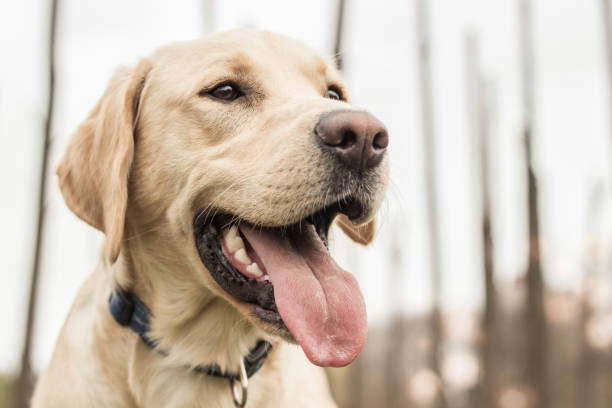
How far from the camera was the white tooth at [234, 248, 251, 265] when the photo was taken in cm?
271

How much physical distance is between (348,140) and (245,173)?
1.63 ft

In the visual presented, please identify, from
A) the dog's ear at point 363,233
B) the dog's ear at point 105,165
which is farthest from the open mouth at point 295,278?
the dog's ear at point 363,233

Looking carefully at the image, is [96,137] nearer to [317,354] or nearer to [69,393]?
[69,393]

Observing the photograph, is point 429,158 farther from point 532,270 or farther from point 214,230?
point 214,230

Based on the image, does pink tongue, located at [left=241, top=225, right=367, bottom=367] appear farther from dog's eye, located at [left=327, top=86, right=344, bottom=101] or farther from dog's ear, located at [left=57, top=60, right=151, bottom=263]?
dog's eye, located at [left=327, top=86, right=344, bottom=101]

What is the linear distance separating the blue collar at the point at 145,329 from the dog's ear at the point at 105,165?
25 cm

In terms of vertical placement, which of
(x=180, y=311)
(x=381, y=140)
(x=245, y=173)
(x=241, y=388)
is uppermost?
(x=381, y=140)

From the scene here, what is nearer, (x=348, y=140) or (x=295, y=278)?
(x=348, y=140)

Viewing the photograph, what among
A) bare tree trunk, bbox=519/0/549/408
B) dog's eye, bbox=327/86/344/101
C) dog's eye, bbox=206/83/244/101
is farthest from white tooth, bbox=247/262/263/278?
bare tree trunk, bbox=519/0/549/408

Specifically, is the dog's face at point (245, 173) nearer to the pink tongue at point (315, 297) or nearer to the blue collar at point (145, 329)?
the pink tongue at point (315, 297)

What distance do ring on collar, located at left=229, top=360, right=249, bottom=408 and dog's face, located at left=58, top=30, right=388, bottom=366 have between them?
1.19 ft

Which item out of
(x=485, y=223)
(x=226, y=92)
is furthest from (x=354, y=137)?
(x=485, y=223)

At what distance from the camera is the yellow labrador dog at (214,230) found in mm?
2539

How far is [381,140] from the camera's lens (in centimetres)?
245
